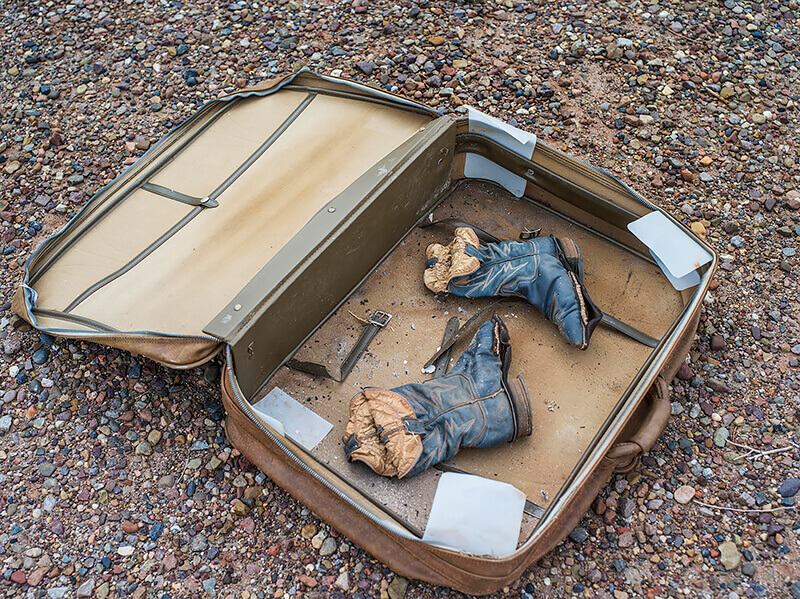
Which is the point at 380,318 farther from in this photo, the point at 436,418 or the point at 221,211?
the point at 221,211

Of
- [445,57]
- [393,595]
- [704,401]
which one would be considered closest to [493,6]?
[445,57]

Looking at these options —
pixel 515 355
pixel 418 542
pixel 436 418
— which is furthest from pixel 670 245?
pixel 418 542

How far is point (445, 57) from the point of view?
4.51 metres

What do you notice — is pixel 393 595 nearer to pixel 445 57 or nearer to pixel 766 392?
pixel 766 392

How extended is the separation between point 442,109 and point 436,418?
2.19 m

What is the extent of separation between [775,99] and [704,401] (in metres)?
2.30

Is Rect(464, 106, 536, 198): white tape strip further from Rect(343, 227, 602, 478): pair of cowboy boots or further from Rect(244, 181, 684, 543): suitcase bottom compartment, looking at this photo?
Rect(343, 227, 602, 478): pair of cowboy boots

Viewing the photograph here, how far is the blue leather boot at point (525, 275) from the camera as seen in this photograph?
307 cm

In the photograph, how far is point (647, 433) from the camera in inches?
107

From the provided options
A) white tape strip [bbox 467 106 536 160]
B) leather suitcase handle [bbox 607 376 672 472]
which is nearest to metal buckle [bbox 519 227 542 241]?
white tape strip [bbox 467 106 536 160]

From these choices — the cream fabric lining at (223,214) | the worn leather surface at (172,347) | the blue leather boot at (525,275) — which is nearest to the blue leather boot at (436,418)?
the blue leather boot at (525,275)

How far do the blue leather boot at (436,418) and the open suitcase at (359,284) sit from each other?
0.38 ft

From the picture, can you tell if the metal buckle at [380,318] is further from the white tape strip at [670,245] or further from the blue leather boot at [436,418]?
the white tape strip at [670,245]

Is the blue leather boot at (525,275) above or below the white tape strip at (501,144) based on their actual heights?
below
